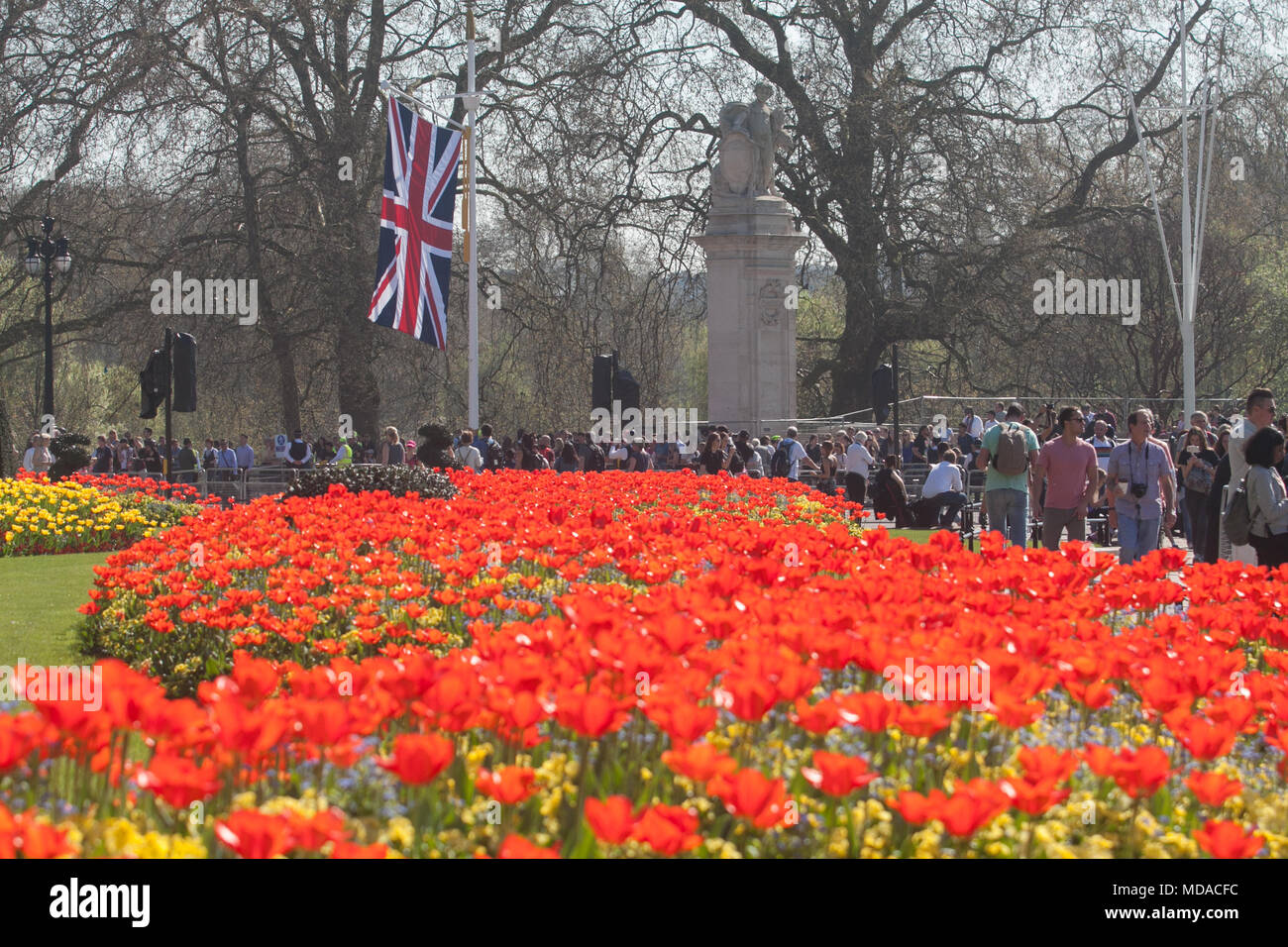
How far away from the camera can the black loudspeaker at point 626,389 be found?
80.5 ft

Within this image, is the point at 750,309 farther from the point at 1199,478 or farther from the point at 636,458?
the point at 1199,478

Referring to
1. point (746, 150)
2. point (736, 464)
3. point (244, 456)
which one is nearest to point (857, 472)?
point (736, 464)

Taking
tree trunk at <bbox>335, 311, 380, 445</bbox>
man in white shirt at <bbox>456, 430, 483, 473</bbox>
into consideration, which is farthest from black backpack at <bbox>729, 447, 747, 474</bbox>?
tree trunk at <bbox>335, 311, 380, 445</bbox>

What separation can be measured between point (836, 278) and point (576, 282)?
6.11 metres

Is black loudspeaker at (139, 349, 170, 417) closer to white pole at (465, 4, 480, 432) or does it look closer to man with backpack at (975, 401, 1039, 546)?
white pole at (465, 4, 480, 432)

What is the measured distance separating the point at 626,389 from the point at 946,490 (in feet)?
22.2

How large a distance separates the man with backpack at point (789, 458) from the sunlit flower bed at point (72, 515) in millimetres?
8873

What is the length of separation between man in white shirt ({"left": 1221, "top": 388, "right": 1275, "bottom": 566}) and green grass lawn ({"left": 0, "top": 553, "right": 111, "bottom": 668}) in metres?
7.80

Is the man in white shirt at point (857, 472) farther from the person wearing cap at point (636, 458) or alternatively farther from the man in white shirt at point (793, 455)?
the person wearing cap at point (636, 458)

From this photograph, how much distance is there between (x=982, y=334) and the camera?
3225cm

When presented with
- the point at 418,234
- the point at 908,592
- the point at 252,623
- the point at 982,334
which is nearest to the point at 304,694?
the point at 908,592

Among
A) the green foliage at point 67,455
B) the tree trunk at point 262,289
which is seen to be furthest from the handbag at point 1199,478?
the tree trunk at point 262,289
